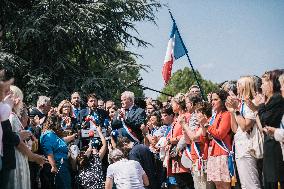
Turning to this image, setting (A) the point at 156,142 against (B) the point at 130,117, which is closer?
(B) the point at 130,117

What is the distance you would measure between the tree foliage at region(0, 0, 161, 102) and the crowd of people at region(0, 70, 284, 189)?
29.5 ft

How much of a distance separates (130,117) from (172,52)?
4033mm

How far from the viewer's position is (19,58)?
18922mm

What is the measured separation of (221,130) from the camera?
6.50 m

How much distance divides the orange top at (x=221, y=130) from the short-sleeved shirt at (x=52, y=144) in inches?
104

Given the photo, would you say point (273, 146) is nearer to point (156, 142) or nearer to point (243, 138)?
point (243, 138)

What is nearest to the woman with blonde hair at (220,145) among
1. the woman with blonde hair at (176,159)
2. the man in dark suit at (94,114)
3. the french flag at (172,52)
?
the woman with blonde hair at (176,159)

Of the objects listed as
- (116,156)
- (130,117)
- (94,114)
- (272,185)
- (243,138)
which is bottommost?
(272,185)

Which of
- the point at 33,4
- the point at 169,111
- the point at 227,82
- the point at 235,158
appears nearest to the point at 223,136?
the point at 235,158

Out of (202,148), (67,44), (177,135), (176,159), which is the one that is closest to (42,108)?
(177,135)

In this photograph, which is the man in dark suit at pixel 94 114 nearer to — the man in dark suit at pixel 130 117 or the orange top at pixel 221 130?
the man in dark suit at pixel 130 117

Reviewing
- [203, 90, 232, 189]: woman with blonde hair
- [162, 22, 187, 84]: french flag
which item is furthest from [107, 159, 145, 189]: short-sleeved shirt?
[162, 22, 187, 84]: french flag

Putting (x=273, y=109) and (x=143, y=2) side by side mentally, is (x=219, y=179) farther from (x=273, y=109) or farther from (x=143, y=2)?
(x=143, y=2)

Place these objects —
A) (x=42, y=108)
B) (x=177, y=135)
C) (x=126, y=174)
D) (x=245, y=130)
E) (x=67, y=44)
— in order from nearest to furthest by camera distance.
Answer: (x=245, y=130)
(x=126, y=174)
(x=177, y=135)
(x=42, y=108)
(x=67, y=44)
